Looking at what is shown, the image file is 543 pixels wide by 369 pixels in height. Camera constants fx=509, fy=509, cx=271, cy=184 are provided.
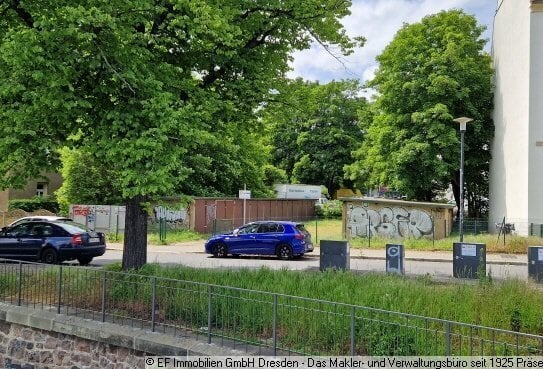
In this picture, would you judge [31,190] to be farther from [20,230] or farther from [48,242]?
[48,242]

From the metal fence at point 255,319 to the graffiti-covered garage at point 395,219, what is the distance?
1969 centimetres

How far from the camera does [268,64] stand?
13.0 metres

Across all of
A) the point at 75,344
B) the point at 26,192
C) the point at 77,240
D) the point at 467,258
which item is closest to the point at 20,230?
the point at 77,240

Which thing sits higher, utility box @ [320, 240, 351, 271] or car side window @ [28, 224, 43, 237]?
car side window @ [28, 224, 43, 237]

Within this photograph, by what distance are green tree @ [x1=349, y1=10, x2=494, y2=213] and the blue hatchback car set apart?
14.2 meters

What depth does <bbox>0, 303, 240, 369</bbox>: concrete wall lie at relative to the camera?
24.1ft

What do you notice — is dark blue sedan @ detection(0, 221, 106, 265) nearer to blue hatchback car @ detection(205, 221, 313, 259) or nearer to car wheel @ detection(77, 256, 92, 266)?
car wheel @ detection(77, 256, 92, 266)

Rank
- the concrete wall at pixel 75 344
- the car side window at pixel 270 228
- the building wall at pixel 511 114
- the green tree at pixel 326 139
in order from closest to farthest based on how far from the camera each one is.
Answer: the concrete wall at pixel 75 344, the car side window at pixel 270 228, the building wall at pixel 511 114, the green tree at pixel 326 139

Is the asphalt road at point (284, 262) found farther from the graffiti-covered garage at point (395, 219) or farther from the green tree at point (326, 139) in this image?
the green tree at point (326, 139)

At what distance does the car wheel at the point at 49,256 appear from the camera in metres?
17.0

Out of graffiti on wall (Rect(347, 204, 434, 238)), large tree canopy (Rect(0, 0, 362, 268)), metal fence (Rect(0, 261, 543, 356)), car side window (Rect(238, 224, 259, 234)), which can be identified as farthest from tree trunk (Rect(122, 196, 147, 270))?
graffiti on wall (Rect(347, 204, 434, 238))

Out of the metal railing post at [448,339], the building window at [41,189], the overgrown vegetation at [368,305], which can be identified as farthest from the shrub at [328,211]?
the metal railing post at [448,339]

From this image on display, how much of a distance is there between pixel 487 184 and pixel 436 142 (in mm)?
7951

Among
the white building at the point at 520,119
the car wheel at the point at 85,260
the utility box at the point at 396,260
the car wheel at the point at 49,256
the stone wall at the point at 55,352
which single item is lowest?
the stone wall at the point at 55,352
